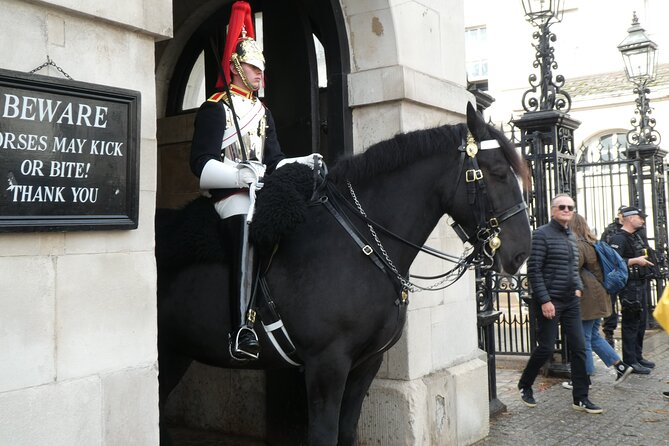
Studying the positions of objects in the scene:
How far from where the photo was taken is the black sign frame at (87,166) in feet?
9.66

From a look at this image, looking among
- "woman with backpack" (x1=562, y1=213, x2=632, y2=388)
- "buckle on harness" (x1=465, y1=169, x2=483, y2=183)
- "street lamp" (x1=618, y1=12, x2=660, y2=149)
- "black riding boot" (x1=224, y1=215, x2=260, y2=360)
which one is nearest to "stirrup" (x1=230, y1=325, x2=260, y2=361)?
"black riding boot" (x1=224, y1=215, x2=260, y2=360)

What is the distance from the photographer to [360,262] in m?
3.99

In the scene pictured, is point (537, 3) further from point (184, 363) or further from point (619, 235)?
point (184, 363)

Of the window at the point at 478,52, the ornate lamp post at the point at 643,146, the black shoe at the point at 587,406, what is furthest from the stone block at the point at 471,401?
the window at the point at 478,52

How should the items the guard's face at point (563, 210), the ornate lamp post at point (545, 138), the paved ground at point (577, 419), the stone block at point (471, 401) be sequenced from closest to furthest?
the stone block at point (471, 401) < the paved ground at point (577, 419) < the guard's face at point (563, 210) < the ornate lamp post at point (545, 138)

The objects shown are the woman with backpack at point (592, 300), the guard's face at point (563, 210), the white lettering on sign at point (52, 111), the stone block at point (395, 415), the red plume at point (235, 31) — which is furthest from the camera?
the woman with backpack at point (592, 300)

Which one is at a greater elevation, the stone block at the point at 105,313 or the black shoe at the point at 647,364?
the stone block at the point at 105,313

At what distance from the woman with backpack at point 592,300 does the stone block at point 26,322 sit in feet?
22.1

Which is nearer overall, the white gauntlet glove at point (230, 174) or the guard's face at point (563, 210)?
the white gauntlet glove at point (230, 174)

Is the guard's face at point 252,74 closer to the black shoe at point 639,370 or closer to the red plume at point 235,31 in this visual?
the red plume at point 235,31

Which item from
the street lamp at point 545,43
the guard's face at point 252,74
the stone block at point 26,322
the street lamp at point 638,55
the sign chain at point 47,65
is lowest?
the stone block at point 26,322

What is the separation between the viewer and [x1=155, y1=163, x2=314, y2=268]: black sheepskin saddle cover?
388cm

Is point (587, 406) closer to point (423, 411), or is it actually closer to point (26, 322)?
point (423, 411)

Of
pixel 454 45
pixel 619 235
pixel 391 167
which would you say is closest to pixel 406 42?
pixel 454 45
